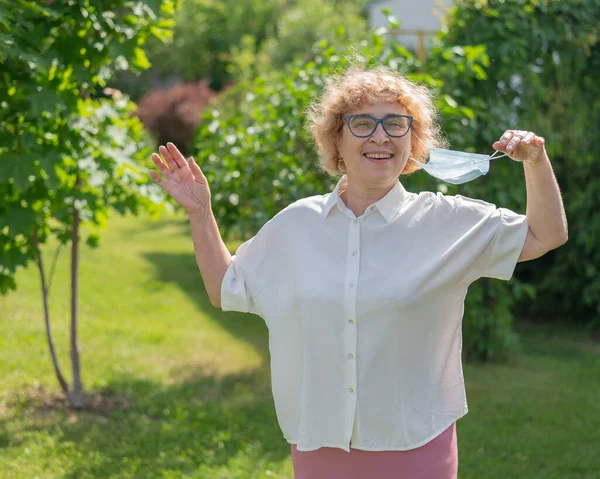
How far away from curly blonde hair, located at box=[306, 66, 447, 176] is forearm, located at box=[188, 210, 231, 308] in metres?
0.42

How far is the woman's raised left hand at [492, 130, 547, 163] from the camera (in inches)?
77.7

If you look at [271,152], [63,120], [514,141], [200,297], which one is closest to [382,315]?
[514,141]

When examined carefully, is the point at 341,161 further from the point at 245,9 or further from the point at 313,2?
the point at 245,9

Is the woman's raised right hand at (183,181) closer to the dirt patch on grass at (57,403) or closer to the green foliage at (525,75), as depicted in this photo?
the dirt patch on grass at (57,403)

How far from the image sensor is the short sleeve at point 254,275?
232 centimetres

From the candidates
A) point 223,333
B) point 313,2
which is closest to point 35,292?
point 223,333

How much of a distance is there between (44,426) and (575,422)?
117 inches

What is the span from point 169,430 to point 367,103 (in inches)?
112

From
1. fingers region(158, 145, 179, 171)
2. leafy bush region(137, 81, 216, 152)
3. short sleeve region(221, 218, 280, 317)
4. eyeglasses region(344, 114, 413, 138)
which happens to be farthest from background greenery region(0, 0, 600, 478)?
leafy bush region(137, 81, 216, 152)

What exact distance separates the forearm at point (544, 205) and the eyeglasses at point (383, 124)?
34cm

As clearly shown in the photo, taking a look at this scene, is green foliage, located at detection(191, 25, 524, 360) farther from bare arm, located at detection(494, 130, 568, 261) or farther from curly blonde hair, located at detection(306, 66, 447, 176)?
bare arm, located at detection(494, 130, 568, 261)

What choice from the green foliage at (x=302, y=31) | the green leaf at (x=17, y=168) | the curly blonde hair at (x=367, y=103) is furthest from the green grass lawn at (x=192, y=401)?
the green foliage at (x=302, y=31)

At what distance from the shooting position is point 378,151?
2.21 metres

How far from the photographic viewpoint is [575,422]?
184 inches
